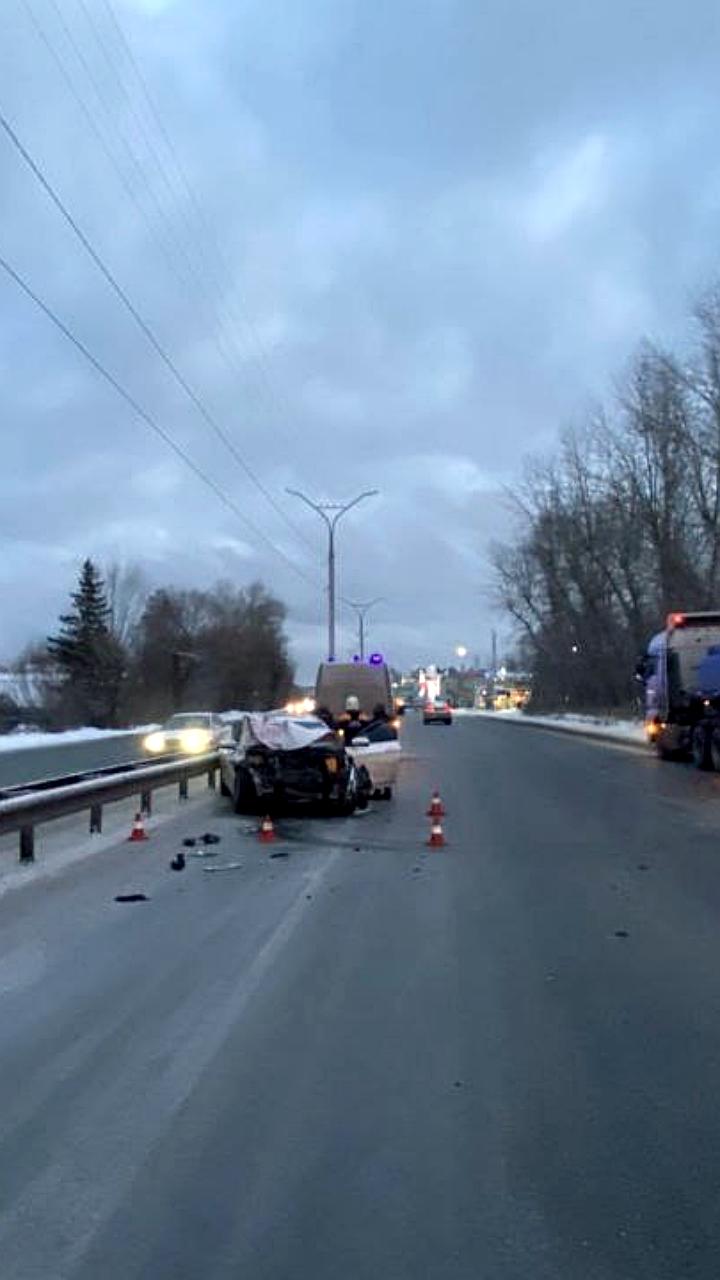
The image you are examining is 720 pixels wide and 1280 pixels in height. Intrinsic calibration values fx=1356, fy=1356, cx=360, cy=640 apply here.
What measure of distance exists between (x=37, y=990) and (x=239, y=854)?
6986mm

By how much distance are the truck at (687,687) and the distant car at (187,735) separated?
37.2ft

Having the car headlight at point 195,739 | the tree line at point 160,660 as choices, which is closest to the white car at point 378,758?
the car headlight at point 195,739

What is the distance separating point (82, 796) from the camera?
15930mm

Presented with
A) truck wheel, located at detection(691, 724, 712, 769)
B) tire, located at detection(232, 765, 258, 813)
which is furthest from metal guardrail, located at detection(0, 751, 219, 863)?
truck wheel, located at detection(691, 724, 712, 769)

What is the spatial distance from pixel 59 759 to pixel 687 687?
1577 cm

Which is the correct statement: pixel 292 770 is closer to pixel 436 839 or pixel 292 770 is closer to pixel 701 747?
pixel 436 839

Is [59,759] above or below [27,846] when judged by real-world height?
above

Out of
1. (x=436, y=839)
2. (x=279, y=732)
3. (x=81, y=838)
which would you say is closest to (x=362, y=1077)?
(x=436, y=839)

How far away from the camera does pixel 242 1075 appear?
6375 millimetres

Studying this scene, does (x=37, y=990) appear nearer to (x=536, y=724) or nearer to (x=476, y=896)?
(x=476, y=896)

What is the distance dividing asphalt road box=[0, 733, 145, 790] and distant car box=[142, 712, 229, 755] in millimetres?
639

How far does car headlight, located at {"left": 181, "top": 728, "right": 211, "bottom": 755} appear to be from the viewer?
3381 cm

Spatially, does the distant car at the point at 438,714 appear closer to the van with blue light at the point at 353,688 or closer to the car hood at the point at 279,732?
the van with blue light at the point at 353,688

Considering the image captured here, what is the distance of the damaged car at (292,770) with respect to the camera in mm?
19453
